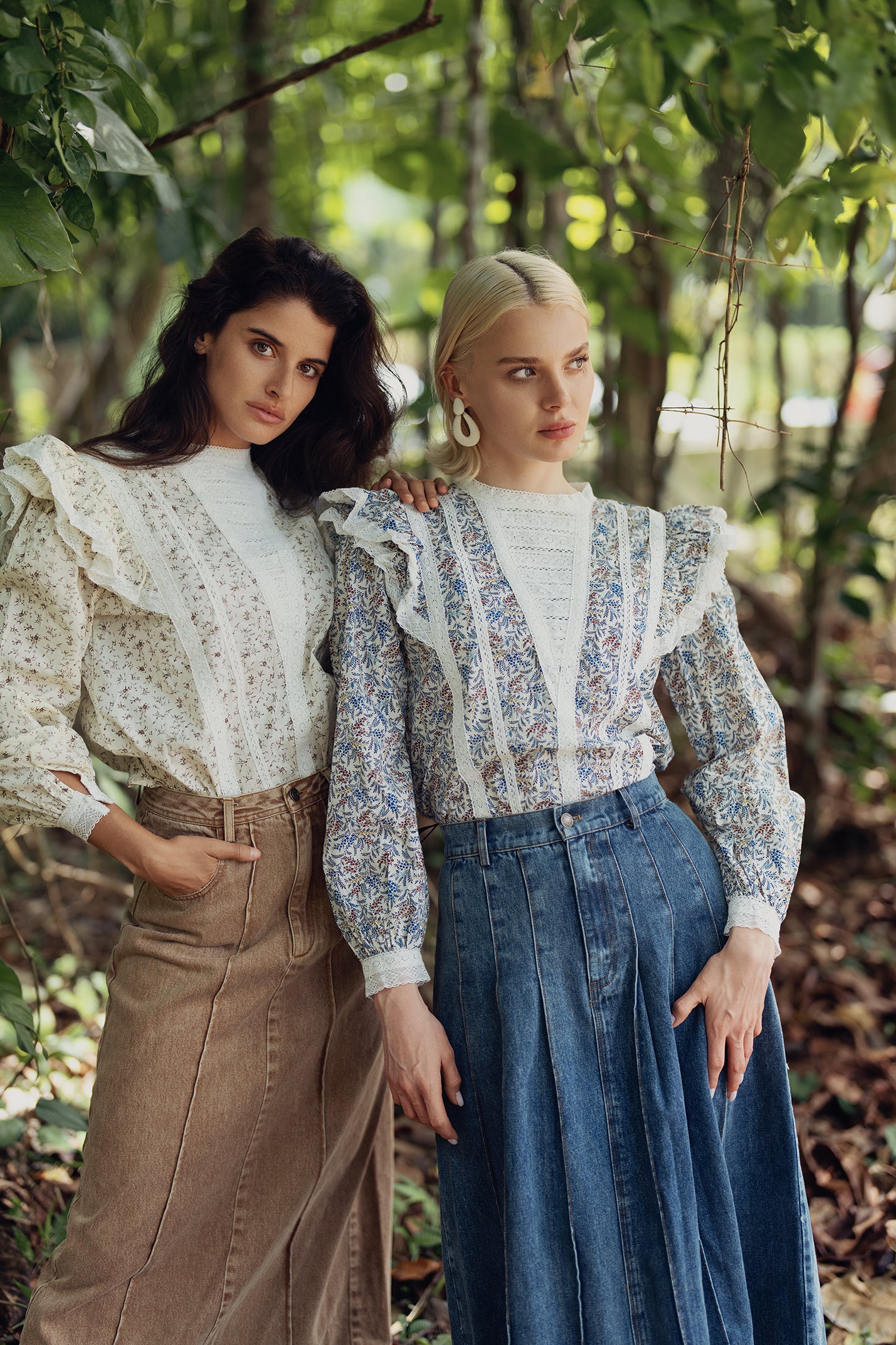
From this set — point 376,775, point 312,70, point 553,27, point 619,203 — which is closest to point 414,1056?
point 376,775

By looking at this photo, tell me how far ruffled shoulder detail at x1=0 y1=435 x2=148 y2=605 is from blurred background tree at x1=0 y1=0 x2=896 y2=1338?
24 cm

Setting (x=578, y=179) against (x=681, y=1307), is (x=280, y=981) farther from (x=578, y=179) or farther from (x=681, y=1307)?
(x=578, y=179)

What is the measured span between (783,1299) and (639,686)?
0.90 meters

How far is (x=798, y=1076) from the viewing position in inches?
108

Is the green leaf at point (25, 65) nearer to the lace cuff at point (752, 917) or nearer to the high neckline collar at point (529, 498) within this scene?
the high neckline collar at point (529, 498)

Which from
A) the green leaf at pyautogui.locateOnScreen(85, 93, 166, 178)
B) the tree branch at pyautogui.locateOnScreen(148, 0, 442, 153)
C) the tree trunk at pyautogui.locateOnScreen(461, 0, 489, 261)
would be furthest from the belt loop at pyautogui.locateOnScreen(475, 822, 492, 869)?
the tree trunk at pyautogui.locateOnScreen(461, 0, 489, 261)

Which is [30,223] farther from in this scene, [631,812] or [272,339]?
[631,812]

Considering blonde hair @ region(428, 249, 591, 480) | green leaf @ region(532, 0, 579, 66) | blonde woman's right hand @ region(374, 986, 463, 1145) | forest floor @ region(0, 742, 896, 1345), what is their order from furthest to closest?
forest floor @ region(0, 742, 896, 1345)
blonde hair @ region(428, 249, 591, 480)
blonde woman's right hand @ region(374, 986, 463, 1145)
green leaf @ region(532, 0, 579, 66)

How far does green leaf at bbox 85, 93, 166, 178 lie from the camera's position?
1.64 metres

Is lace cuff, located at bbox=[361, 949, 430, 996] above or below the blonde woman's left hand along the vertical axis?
above

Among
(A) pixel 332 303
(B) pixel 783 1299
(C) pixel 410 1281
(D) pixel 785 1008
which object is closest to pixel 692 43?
(A) pixel 332 303

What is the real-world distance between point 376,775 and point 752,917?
0.58 metres

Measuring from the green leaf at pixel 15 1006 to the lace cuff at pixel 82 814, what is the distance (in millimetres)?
298

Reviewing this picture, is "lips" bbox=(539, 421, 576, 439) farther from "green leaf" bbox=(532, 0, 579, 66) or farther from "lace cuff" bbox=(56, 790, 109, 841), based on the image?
"lace cuff" bbox=(56, 790, 109, 841)
